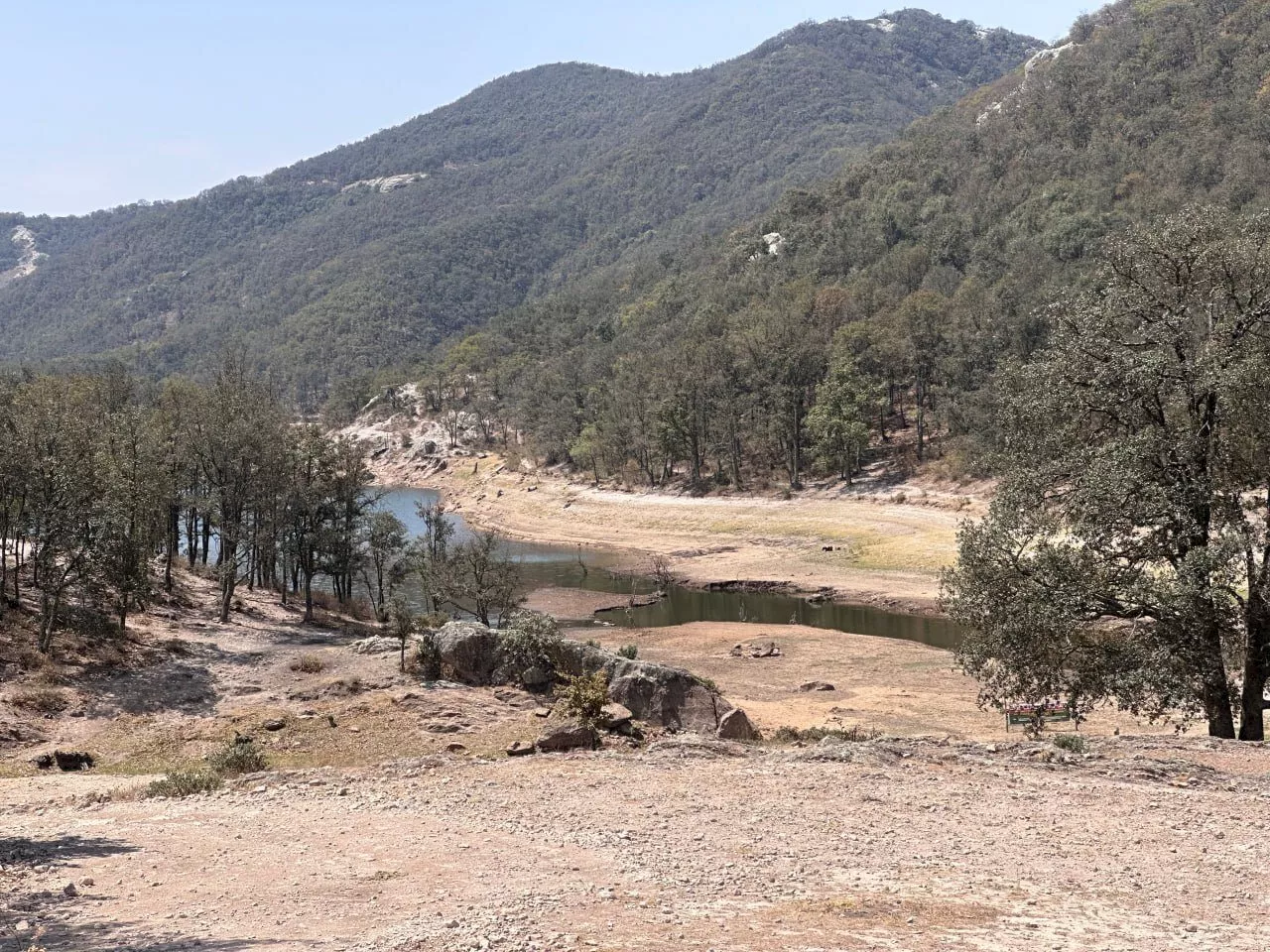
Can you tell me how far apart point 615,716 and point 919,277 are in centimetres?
11583

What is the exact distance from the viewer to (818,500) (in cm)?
8625

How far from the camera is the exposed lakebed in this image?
163 ft

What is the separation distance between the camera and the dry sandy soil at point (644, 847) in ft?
30.1

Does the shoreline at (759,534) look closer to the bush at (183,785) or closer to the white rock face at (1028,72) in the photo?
the bush at (183,785)

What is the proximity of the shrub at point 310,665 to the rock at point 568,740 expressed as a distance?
1348cm

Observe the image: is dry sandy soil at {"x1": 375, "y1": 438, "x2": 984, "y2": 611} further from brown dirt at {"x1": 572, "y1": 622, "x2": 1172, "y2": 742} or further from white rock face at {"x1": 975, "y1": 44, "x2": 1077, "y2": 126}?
white rock face at {"x1": 975, "y1": 44, "x2": 1077, "y2": 126}

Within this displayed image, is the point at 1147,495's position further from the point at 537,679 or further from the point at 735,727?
the point at 537,679

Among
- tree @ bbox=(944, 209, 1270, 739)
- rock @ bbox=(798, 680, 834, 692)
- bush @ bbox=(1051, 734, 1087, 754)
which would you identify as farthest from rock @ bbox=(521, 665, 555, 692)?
bush @ bbox=(1051, 734, 1087, 754)

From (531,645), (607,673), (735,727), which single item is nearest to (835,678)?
(735,727)

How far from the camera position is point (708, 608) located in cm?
5838

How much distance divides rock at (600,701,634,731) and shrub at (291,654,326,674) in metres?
12.3

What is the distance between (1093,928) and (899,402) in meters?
103

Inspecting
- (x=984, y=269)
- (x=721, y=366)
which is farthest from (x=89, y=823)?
(x=984, y=269)

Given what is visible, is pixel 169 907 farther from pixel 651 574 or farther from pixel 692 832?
pixel 651 574
